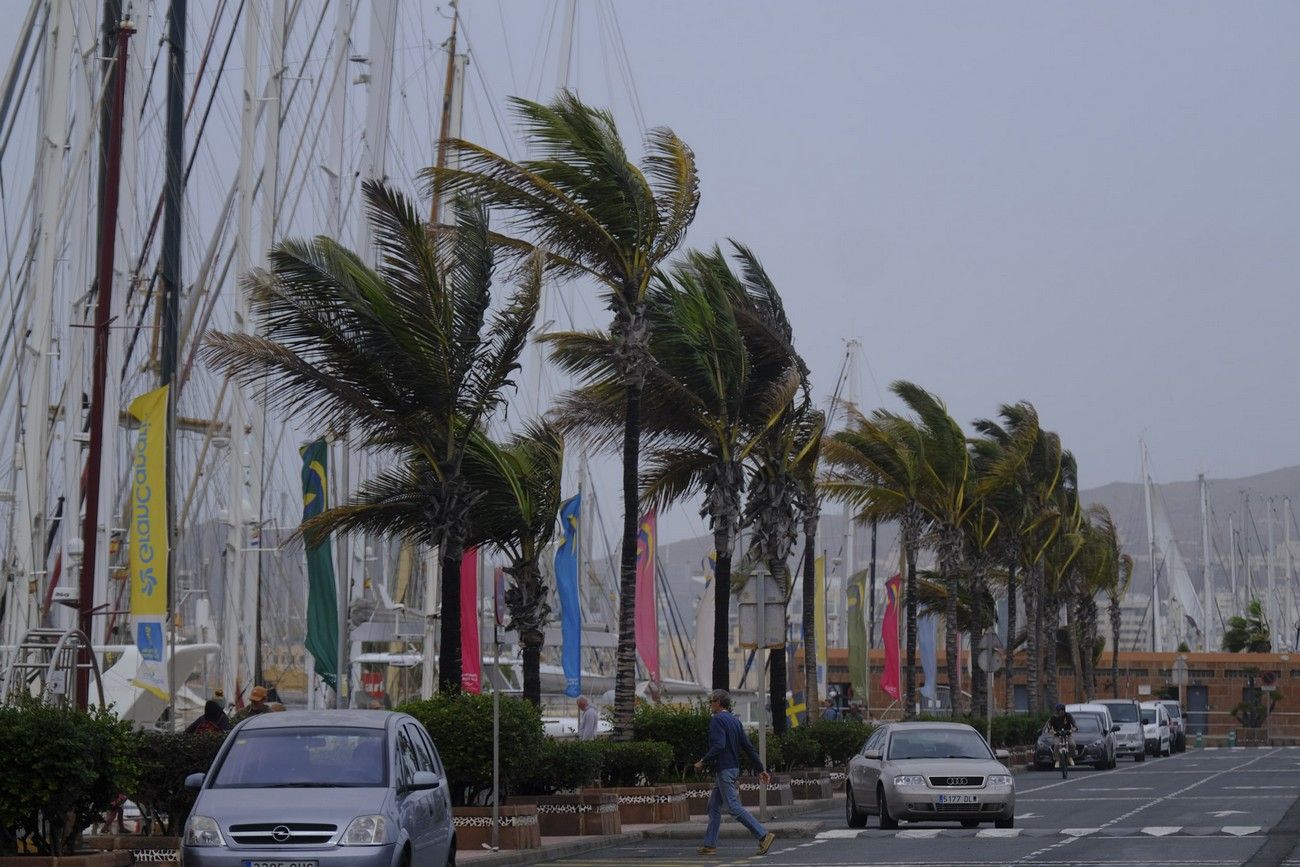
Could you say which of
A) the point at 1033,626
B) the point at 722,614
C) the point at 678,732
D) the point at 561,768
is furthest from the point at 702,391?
the point at 1033,626

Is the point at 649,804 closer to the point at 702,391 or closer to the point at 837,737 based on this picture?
the point at 702,391

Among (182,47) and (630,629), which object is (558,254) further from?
(182,47)

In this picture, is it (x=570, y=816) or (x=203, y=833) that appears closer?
(x=203, y=833)

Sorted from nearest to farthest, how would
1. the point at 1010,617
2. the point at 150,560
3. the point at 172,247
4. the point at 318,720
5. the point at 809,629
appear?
the point at 318,720 < the point at 150,560 < the point at 172,247 < the point at 809,629 < the point at 1010,617

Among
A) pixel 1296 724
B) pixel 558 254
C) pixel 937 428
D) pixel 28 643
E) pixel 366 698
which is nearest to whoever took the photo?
pixel 28 643

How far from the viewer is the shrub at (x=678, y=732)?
2789 cm

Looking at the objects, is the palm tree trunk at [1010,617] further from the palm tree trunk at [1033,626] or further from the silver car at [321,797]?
the silver car at [321,797]

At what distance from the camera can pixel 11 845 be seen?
47.5 feet

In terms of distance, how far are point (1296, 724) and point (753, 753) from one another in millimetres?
78399

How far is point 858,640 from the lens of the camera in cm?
5469

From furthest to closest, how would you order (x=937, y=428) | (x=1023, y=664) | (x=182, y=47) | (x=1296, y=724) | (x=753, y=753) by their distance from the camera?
(x=1023, y=664) < (x=1296, y=724) < (x=937, y=428) < (x=182, y=47) < (x=753, y=753)

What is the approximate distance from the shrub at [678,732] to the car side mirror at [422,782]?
13483 mm

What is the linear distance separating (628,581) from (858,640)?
28237mm

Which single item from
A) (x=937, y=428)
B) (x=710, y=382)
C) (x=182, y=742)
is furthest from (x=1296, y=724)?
(x=182, y=742)
